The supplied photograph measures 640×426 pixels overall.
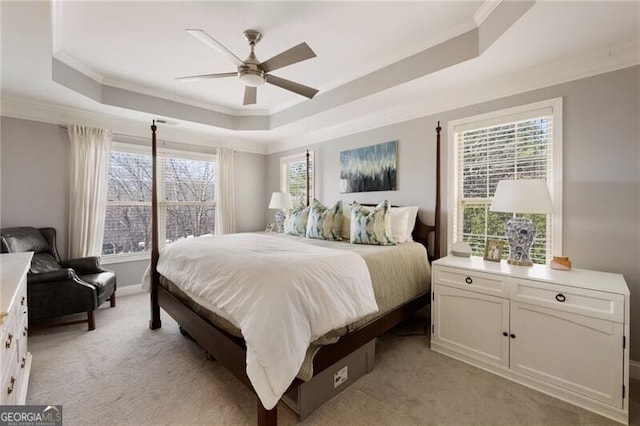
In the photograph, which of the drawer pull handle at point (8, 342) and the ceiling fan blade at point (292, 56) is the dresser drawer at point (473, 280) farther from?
the drawer pull handle at point (8, 342)

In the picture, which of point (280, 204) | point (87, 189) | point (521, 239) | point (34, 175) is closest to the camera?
point (521, 239)

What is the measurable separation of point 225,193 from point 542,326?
444 cm

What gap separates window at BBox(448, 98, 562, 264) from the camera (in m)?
2.39

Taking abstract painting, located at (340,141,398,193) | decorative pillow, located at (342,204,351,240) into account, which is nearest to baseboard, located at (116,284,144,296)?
decorative pillow, located at (342,204,351,240)

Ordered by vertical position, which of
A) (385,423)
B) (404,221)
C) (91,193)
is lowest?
(385,423)

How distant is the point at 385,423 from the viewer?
1.66m

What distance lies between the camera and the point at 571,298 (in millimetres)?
1825

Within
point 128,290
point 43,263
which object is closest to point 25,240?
point 43,263

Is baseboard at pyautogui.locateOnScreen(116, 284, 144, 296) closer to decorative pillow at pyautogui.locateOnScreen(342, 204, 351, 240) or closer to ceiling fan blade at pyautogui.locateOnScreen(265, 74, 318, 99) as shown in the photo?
decorative pillow at pyautogui.locateOnScreen(342, 204, 351, 240)

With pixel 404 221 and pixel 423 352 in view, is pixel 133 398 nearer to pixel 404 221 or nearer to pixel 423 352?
pixel 423 352

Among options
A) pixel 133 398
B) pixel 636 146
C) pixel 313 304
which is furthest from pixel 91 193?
pixel 636 146

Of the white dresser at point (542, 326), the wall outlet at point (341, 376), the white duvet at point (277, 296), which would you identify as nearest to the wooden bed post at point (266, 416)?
the white duvet at point (277, 296)

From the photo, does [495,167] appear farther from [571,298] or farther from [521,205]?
[571,298]

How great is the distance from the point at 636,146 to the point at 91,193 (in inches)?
217
